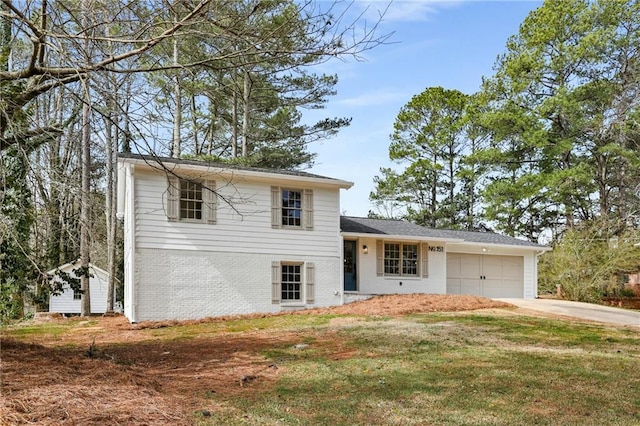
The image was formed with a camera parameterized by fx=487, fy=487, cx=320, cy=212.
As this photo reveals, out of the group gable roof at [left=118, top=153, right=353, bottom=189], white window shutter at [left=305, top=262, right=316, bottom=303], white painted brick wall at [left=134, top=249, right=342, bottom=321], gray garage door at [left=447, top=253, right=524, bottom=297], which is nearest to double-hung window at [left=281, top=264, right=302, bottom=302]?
white window shutter at [left=305, top=262, right=316, bottom=303]

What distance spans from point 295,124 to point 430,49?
53.9 feet

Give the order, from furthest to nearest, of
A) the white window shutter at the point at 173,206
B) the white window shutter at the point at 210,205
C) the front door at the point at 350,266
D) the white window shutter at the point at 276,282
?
1. the front door at the point at 350,266
2. the white window shutter at the point at 276,282
3. the white window shutter at the point at 210,205
4. the white window shutter at the point at 173,206

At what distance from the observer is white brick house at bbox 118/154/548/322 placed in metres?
13.2

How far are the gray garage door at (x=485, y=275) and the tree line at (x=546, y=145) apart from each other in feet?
4.88

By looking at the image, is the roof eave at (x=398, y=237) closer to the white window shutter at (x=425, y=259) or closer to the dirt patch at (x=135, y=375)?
the white window shutter at (x=425, y=259)

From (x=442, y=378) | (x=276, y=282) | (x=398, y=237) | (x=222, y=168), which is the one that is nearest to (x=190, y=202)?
(x=222, y=168)

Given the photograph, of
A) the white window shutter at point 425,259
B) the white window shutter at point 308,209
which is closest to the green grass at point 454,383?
the white window shutter at point 308,209

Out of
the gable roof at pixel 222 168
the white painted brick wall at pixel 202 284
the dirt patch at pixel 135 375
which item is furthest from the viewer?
the white painted brick wall at pixel 202 284

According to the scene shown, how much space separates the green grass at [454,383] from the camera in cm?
459

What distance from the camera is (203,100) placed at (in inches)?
1010

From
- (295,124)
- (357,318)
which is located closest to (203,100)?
(295,124)

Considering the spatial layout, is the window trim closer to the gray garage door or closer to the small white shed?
the gray garage door

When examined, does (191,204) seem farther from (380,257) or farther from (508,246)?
(508,246)

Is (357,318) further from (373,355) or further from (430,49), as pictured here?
(430,49)
